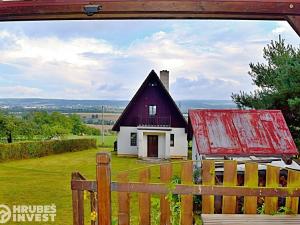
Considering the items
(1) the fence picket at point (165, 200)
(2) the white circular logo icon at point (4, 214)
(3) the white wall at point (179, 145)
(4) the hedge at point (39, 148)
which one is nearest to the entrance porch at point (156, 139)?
(3) the white wall at point (179, 145)

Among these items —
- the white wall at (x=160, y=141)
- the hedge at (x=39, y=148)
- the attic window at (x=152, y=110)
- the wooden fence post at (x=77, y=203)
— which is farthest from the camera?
the attic window at (x=152, y=110)

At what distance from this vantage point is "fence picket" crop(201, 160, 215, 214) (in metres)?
1.49

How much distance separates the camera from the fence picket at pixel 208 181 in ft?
4.87

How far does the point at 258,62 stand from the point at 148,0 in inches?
87.1

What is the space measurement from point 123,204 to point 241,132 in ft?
6.27

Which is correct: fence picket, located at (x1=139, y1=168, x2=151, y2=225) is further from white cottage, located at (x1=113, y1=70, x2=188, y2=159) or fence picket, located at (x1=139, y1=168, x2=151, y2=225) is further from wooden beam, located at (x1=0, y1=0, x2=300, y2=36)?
white cottage, located at (x1=113, y1=70, x2=188, y2=159)

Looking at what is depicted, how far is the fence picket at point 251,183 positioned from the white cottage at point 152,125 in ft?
8.63

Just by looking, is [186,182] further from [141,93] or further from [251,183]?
[141,93]

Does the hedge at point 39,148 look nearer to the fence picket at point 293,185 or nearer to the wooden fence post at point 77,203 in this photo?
the wooden fence post at point 77,203

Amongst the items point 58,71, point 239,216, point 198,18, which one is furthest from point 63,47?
point 239,216

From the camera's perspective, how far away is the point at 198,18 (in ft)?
3.93

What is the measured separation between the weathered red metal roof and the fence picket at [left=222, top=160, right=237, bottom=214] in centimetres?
139

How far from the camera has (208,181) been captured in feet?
4.89

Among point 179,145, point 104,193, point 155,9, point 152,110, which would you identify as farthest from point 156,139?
point 155,9
